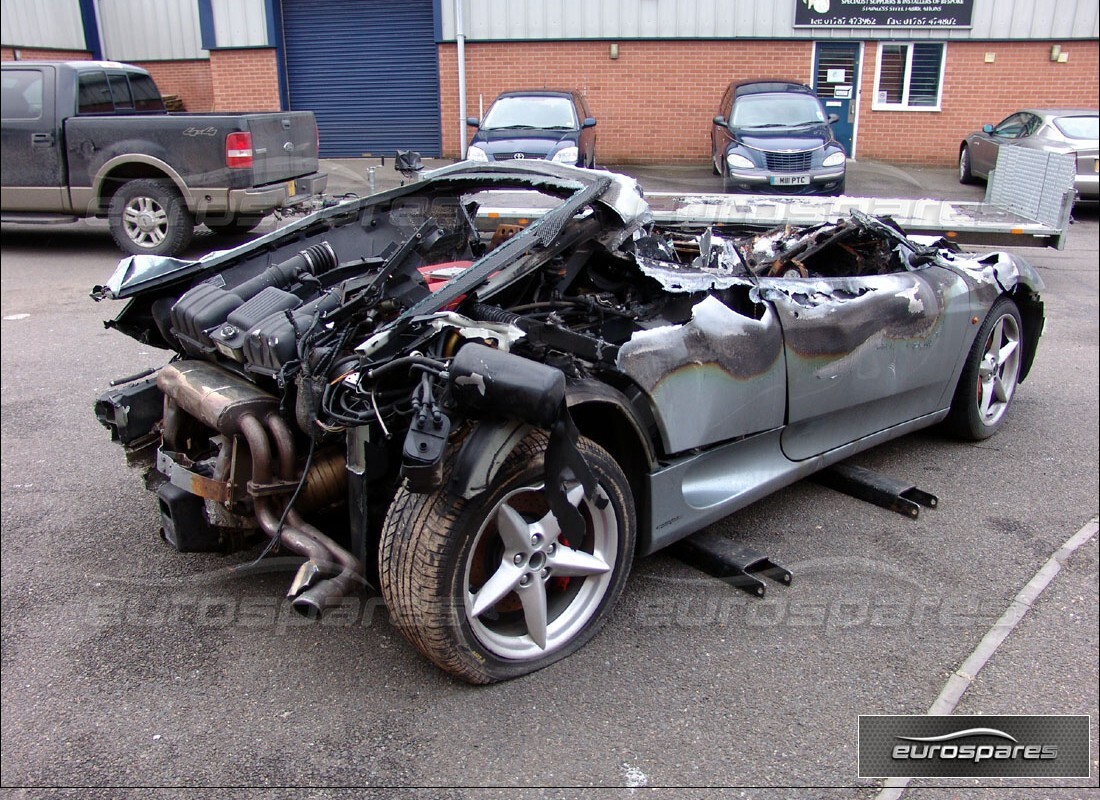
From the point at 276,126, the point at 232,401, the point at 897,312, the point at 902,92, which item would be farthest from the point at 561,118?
the point at 232,401

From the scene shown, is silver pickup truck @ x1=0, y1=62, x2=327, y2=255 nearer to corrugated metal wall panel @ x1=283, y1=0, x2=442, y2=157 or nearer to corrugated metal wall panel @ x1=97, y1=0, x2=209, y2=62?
corrugated metal wall panel @ x1=283, y1=0, x2=442, y2=157

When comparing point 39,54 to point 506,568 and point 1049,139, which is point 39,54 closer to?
point 1049,139

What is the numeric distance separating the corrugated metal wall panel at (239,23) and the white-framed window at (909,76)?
12014 millimetres

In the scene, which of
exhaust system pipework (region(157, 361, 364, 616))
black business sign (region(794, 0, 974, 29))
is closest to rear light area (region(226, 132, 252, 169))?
exhaust system pipework (region(157, 361, 364, 616))

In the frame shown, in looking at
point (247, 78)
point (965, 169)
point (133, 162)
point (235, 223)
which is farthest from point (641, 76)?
point (133, 162)

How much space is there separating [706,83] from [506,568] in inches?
646

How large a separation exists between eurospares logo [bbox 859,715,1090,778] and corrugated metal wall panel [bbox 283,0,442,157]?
17146mm

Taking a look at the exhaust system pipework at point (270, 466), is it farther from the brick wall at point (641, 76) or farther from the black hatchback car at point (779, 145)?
the brick wall at point (641, 76)

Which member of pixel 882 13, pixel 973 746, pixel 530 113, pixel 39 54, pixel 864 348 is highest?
pixel 882 13

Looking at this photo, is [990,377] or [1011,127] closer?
[990,377]

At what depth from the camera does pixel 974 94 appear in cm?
1773

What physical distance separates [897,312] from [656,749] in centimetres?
237

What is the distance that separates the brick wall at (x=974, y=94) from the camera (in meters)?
17.4

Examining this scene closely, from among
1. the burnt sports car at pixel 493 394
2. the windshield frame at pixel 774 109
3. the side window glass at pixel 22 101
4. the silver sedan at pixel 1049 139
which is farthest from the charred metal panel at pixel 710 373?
the silver sedan at pixel 1049 139
